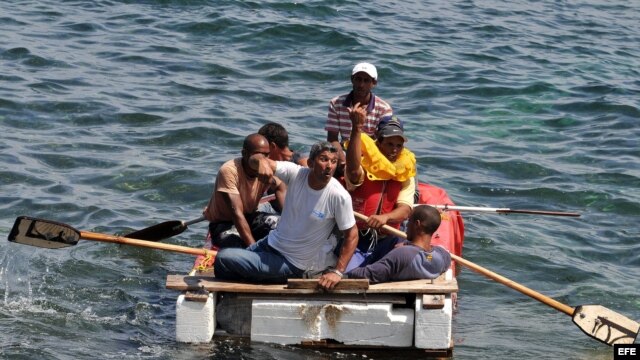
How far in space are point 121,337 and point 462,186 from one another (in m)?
5.76

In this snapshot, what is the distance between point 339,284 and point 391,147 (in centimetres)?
148

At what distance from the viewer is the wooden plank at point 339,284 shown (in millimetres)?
8445

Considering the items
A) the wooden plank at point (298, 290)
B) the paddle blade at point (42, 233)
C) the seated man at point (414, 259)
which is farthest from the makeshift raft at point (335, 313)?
the paddle blade at point (42, 233)

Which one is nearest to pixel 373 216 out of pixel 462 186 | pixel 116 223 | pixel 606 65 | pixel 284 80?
pixel 116 223

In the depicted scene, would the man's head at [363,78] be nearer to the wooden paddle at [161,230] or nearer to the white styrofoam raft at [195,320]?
the wooden paddle at [161,230]

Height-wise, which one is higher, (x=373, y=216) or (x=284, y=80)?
(x=373, y=216)

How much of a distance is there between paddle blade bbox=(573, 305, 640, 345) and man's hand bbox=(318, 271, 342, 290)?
6.93ft

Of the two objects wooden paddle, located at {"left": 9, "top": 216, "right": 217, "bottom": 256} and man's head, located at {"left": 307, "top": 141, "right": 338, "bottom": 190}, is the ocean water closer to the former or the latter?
wooden paddle, located at {"left": 9, "top": 216, "right": 217, "bottom": 256}

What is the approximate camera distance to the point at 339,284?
333 inches

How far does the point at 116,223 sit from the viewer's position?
12305 millimetres

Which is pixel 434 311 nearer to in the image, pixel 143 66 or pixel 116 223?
pixel 116 223

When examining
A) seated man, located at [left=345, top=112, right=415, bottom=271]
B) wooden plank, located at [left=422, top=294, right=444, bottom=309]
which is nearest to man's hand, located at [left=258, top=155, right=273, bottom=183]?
seated man, located at [left=345, top=112, right=415, bottom=271]

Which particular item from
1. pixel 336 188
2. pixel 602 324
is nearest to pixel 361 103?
pixel 336 188

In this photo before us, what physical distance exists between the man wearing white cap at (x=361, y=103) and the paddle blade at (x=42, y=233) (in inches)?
Result: 98.9
